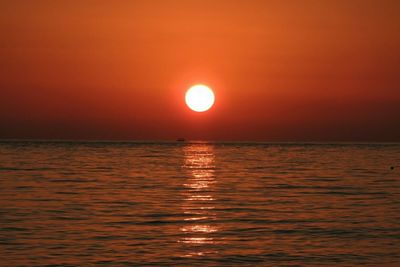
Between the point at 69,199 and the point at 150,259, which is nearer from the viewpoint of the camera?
the point at 150,259

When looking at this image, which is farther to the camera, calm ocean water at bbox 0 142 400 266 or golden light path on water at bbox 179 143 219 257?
golden light path on water at bbox 179 143 219 257

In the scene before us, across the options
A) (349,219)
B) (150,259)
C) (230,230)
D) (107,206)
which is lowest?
(150,259)

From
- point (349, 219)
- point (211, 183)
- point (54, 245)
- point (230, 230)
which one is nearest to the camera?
point (54, 245)

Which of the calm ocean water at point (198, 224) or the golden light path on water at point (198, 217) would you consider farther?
the golden light path on water at point (198, 217)

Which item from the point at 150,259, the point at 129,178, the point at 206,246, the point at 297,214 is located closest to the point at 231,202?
the point at 297,214

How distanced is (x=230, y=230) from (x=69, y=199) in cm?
1422

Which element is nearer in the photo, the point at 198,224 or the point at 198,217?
the point at 198,224

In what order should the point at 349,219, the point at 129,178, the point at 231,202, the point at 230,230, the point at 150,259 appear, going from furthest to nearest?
the point at 129,178
the point at 231,202
the point at 349,219
the point at 230,230
the point at 150,259

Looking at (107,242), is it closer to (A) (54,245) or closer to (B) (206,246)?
(A) (54,245)

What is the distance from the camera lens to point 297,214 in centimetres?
3409

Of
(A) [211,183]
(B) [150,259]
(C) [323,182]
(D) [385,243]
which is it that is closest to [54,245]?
(B) [150,259]

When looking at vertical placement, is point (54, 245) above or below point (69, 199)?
below

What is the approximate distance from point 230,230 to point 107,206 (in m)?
9.97

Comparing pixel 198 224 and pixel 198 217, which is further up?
pixel 198 217
